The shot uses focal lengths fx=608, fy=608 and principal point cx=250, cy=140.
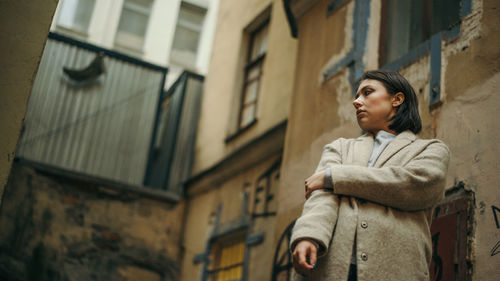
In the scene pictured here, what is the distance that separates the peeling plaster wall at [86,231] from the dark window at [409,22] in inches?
217

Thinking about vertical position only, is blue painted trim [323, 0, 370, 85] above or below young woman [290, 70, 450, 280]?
above

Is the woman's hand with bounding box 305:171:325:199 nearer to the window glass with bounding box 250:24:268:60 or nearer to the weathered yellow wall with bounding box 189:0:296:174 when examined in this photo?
the weathered yellow wall with bounding box 189:0:296:174

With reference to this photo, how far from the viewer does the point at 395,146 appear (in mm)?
2918

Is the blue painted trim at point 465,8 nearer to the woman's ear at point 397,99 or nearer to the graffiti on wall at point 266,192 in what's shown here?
the woman's ear at point 397,99

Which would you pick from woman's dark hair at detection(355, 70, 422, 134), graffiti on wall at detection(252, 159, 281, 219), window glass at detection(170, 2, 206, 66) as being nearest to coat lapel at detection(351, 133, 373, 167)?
woman's dark hair at detection(355, 70, 422, 134)

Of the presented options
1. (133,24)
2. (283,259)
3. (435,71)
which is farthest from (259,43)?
(133,24)

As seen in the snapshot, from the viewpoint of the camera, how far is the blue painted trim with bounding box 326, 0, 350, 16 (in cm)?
629

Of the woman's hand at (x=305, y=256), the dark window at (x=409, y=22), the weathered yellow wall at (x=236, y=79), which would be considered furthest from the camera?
the weathered yellow wall at (x=236, y=79)

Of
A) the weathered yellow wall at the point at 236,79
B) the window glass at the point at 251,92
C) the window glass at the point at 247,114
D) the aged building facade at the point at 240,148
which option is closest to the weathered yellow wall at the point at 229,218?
the aged building facade at the point at 240,148

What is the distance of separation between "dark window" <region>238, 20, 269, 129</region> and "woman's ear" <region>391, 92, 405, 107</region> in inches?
270

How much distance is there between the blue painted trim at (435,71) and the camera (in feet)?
15.0

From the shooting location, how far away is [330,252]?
2635 millimetres

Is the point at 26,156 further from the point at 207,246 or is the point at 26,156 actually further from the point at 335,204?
the point at 335,204

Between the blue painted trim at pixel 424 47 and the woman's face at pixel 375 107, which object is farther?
the blue painted trim at pixel 424 47
